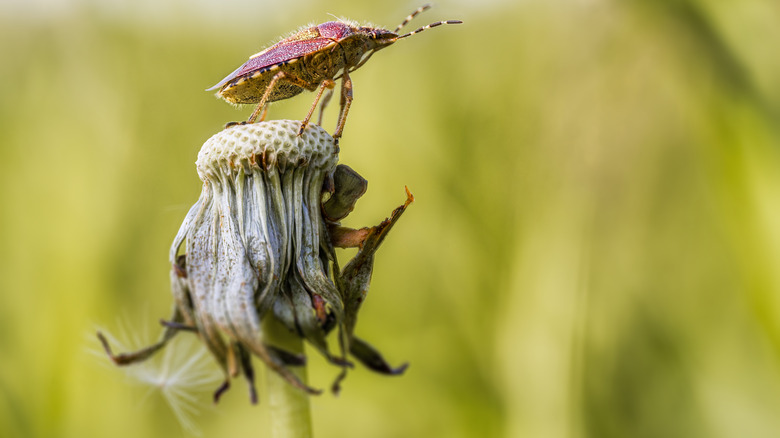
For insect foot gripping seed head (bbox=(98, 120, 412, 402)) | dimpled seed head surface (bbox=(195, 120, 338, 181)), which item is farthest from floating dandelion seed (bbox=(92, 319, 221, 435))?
dimpled seed head surface (bbox=(195, 120, 338, 181))

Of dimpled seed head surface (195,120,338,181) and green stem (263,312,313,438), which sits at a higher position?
dimpled seed head surface (195,120,338,181)

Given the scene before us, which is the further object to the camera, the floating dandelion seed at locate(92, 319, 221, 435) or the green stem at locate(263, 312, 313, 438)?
the floating dandelion seed at locate(92, 319, 221, 435)

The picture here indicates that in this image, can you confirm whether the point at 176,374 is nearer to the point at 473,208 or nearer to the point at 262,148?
the point at 262,148

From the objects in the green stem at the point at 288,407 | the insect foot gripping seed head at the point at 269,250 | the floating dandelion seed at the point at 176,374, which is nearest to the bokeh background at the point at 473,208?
the floating dandelion seed at the point at 176,374

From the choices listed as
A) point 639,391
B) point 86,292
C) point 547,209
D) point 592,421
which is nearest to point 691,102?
point 547,209

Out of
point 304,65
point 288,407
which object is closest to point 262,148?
point 304,65

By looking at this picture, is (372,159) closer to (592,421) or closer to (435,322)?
(435,322)

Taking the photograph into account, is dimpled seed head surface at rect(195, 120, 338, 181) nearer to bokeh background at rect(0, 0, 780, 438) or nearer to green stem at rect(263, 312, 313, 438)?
green stem at rect(263, 312, 313, 438)
